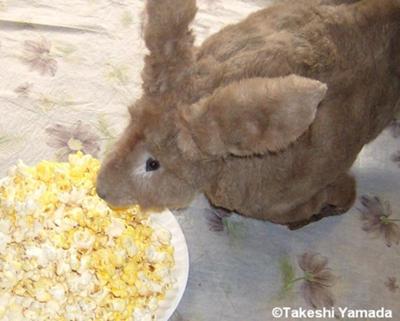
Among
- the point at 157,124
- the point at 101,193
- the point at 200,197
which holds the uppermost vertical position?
the point at 157,124

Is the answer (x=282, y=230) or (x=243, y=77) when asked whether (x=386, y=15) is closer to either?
(x=243, y=77)

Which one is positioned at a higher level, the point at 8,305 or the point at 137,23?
the point at 137,23

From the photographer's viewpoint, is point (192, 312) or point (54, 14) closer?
point (192, 312)

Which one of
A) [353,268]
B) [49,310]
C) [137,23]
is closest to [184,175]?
[49,310]

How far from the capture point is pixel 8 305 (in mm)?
660

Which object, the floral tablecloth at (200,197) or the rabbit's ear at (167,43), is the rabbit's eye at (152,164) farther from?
the floral tablecloth at (200,197)

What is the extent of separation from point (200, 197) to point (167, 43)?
0.33 metres

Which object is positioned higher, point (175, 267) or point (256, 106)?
point (256, 106)

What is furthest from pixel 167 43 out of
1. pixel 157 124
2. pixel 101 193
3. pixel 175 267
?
pixel 175 267

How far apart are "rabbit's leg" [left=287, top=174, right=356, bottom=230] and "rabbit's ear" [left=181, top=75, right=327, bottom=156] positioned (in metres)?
0.31

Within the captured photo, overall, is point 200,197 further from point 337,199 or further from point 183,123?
point 183,123

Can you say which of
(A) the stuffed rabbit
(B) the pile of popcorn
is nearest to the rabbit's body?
(A) the stuffed rabbit

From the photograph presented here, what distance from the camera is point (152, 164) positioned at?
2.04 feet

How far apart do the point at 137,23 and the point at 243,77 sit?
0.48 meters
